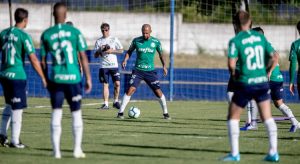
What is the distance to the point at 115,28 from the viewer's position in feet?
138

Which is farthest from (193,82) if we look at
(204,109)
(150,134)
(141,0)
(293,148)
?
(293,148)

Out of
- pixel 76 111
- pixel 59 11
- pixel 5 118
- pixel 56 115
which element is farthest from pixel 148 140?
pixel 59 11

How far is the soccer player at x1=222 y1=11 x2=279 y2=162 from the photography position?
11.5m

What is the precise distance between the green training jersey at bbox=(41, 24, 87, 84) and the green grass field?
1168 mm

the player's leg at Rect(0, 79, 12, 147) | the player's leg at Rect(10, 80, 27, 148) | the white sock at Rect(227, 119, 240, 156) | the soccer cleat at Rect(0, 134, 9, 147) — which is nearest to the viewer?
the white sock at Rect(227, 119, 240, 156)

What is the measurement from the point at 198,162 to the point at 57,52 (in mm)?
2523

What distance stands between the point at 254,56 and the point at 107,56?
519 inches

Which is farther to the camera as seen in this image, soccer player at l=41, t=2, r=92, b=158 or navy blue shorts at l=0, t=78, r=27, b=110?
navy blue shorts at l=0, t=78, r=27, b=110

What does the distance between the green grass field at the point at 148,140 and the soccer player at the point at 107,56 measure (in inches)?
82.3

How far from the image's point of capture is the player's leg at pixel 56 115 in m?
11.5

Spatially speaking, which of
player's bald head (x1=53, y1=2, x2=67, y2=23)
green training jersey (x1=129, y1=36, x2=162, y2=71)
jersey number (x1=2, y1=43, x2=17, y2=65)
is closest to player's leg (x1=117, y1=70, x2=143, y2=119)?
green training jersey (x1=129, y1=36, x2=162, y2=71)

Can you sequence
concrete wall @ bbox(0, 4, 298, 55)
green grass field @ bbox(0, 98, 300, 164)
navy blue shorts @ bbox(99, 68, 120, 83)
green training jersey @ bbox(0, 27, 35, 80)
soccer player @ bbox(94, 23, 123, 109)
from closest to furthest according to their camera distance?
1. green grass field @ bbox(0, 98, 300, 164)
2. green training jersey @ bbox(0, 27, 35, 80)
3. soccer player @ bbox(94, 23, 123, 109)
4. navy blue shorts @ bbox(99, 68, 120, 83)
5. concrete wall @ bbox(0, 4, 298, 55)

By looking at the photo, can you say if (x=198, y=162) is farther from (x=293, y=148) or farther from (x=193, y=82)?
(x=193, y=82)

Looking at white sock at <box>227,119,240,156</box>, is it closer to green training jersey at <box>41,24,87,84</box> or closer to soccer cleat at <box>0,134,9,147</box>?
green training jersey at <box>41,24,87,84</box>
